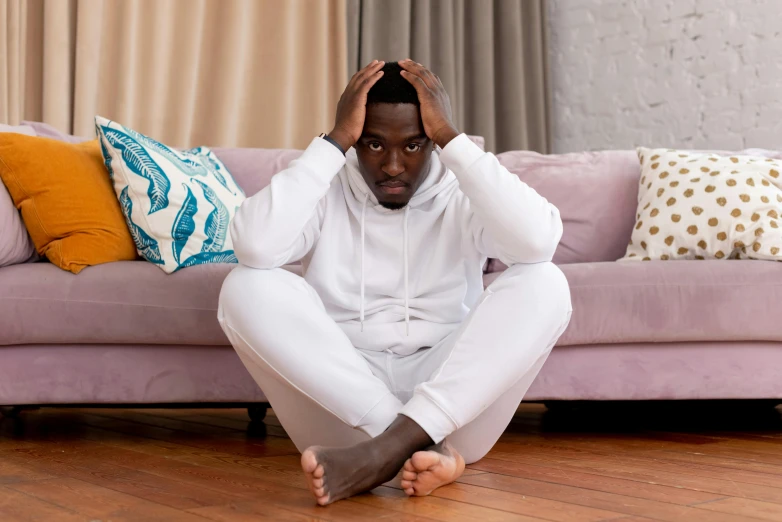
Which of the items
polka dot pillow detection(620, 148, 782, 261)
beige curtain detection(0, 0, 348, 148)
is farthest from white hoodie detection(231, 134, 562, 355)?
beige curtain detection(0, 0, 348, 148)

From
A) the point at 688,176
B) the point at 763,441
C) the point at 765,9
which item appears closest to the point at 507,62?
the point at 765,9

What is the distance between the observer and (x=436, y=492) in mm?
1357

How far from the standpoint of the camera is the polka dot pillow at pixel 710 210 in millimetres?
2115

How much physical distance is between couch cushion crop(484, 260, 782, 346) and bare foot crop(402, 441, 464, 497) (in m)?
0.67

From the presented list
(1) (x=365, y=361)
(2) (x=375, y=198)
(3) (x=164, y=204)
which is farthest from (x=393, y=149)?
(3) (x=164, y=204)

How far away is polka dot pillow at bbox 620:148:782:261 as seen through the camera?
212 cm

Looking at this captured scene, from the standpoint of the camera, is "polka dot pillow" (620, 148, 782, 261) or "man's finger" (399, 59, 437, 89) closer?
"man's finger" (399, 59, 437, 89)

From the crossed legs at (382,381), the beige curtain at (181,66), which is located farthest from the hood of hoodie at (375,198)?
the beige curtain at (181,66)

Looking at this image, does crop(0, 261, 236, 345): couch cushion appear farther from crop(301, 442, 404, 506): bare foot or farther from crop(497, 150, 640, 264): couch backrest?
crop(497, 150, 640, 264): couch backrest

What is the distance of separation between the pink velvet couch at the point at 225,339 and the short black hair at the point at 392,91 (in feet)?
1.92

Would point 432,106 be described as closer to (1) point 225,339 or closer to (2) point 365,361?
(2) point 365,361

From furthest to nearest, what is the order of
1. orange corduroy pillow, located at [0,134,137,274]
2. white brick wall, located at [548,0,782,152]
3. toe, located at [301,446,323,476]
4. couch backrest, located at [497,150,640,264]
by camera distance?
white brick wall, located at [548,0,782,152], couch backrest, located at [497,150,640,264], orange corduroy pillow, located at [0,134,137,274], toe, located at [301,446,323,476]

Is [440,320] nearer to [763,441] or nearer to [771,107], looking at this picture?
[763,441]

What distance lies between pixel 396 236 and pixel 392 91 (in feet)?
0.88
